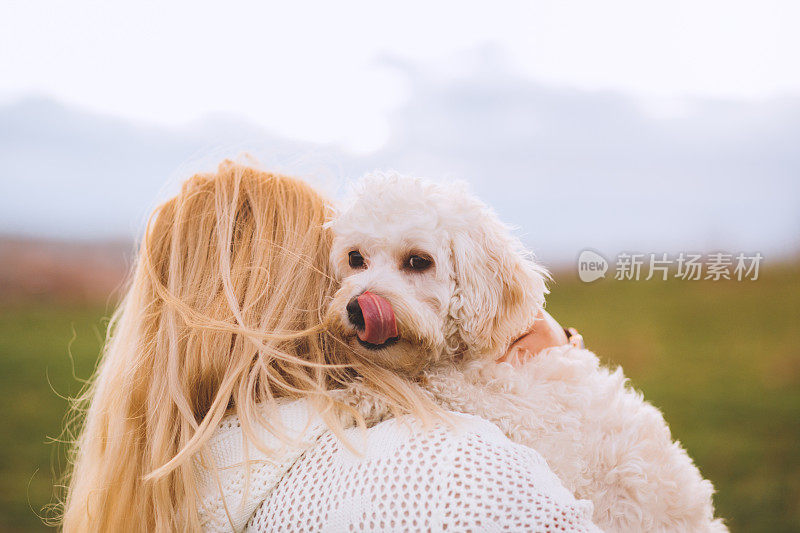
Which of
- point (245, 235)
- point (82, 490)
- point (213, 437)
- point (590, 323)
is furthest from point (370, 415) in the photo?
point (590, 323)

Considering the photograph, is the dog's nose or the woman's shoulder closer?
the woman's shoulder

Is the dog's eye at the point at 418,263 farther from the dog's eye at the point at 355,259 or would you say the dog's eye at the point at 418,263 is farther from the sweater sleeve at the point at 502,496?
the sweater sleeve at the point at 502,496

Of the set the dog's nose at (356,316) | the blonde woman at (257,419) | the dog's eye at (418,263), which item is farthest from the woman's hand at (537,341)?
the dog's nose at (356,316)

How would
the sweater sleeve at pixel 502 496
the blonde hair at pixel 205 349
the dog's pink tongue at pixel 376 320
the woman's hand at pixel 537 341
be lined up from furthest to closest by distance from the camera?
the woman's hand at pixel 537 341
the dog's pink tongue at pixel 376 320
the blonde hair at pixel 205 349
the sweater sleeve at pixel 502 496

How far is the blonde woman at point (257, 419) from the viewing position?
48.9 inches

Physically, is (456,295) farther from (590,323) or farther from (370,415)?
(590,323)

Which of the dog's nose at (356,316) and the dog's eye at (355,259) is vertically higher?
the dog's eye at (355,259)

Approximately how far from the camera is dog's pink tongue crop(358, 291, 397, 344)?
1.74m

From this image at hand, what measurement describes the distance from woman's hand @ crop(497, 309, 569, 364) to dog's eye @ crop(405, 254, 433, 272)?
41cm

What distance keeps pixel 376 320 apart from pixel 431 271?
320 mm

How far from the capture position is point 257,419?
1.54 m

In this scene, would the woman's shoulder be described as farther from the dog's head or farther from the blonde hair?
the dog's head

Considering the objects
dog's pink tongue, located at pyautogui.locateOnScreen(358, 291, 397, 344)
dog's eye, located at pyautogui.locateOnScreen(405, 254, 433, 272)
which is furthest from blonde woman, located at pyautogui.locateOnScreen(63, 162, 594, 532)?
dog's eye, located at pyautogui.locateOnScreen(405, 254, 433, 272)

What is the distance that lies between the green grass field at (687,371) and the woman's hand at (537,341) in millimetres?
6173
